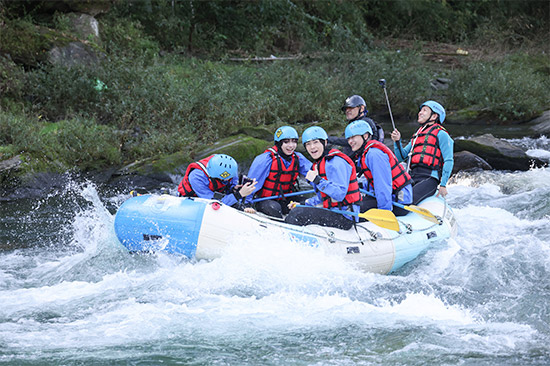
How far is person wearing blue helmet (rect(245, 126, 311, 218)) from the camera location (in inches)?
229

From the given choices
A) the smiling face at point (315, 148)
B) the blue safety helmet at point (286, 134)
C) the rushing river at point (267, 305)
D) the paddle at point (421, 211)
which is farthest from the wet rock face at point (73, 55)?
the paddle at point (421, 211)

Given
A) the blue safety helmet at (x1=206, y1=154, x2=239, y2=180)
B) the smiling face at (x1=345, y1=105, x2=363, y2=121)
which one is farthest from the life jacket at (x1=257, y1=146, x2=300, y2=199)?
the smiling face at (x1=345, y1=105, x2=363, y2=121)

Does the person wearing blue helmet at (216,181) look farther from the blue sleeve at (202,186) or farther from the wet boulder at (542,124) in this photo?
the wet boulder at (542,124)

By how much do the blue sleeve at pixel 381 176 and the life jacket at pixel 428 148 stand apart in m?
1.17

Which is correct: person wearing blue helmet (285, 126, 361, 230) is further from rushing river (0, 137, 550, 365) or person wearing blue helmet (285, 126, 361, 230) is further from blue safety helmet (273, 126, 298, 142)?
blue safety helmet (273, 126, 298, 142)

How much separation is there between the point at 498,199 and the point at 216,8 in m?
12.3

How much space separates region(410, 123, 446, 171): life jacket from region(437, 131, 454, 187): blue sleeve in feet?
0.17

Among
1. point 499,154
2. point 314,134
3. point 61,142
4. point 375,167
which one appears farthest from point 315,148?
point 499,154

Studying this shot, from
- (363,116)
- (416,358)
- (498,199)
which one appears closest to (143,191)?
(363,116)

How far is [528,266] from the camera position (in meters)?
5.41

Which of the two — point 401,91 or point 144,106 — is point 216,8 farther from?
point 144,106

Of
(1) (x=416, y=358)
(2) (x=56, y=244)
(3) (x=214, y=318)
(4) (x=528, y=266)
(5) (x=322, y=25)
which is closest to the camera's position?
(1) (x=416, y=358)

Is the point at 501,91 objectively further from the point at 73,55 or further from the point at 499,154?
the point at 73,55

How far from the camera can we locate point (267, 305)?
180 inches
